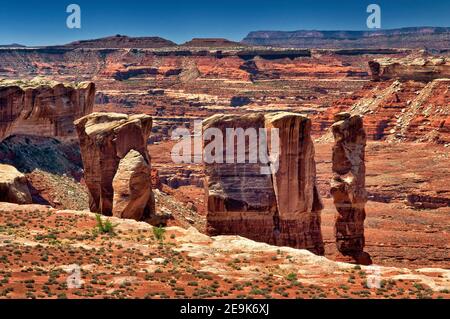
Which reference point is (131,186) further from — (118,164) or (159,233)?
(159,233)

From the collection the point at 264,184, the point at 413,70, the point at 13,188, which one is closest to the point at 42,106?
the point at 13,188

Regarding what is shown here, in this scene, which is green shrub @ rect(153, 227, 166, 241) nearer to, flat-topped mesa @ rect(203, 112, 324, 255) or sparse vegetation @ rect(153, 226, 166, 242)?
sparse vegetation @ rect(153, 226, 166, 242)

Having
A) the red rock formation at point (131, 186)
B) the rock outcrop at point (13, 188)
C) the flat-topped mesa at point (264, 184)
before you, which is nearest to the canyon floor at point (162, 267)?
the red rock formation at point (131, 186)

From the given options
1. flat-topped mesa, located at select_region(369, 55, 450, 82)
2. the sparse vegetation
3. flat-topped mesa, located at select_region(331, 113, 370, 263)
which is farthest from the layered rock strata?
flat-topped mesa, located at select_region(369, 55, 450, 82)

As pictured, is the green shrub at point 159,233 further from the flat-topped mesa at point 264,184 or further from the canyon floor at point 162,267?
the flat-topped mesa at point 264,184

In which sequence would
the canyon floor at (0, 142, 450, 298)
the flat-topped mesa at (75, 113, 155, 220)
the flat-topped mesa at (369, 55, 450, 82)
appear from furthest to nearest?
the flat-topped mesa at (369, 55, 450, 82)
the flat-topped mesa at (75, 113, 155, 220)
the canyon floor at (0, 142, 450, 298)
